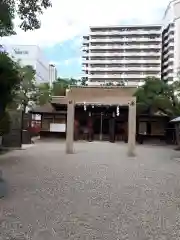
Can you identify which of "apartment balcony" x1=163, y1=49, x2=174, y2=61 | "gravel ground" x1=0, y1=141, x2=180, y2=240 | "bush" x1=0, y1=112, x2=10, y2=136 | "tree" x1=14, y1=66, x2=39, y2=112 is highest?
"apartment balcony" x1=163, y1=49, x2=174, y2=61

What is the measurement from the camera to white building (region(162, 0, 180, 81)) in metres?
90.5

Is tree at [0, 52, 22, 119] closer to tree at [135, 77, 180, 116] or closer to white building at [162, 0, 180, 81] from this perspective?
tree at [135, 77, 180, 116]

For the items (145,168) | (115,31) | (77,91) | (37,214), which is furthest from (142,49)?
(37,214)

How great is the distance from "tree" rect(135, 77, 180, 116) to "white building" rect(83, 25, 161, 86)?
6604 centimetres

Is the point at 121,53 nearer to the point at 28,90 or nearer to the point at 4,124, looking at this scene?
the point at 28,90

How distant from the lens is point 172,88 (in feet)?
106

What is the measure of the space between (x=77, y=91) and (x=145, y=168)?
903 inches

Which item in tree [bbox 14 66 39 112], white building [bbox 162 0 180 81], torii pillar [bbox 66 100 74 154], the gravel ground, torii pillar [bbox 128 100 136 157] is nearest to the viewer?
the gravel ground

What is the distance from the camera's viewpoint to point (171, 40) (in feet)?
309

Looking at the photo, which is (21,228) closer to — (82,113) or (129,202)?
(129,202)

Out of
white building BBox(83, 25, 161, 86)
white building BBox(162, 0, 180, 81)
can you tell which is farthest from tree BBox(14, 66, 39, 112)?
white building BBox(83, 25, 161, 86)

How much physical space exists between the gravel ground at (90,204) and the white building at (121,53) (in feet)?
294

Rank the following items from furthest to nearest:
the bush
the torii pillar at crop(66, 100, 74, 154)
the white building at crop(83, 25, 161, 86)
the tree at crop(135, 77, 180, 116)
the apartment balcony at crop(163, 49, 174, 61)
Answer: the white building at crop(83, 25, 161, 86) < the apartment balcony at crop(163, 49, 174, 61) < the tree at crop(135, 77, 180, 116) < the torii pillar at crop(66, 100, 74, 154) < the bush

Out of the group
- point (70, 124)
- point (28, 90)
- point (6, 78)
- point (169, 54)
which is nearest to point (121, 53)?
point (169, 54)
